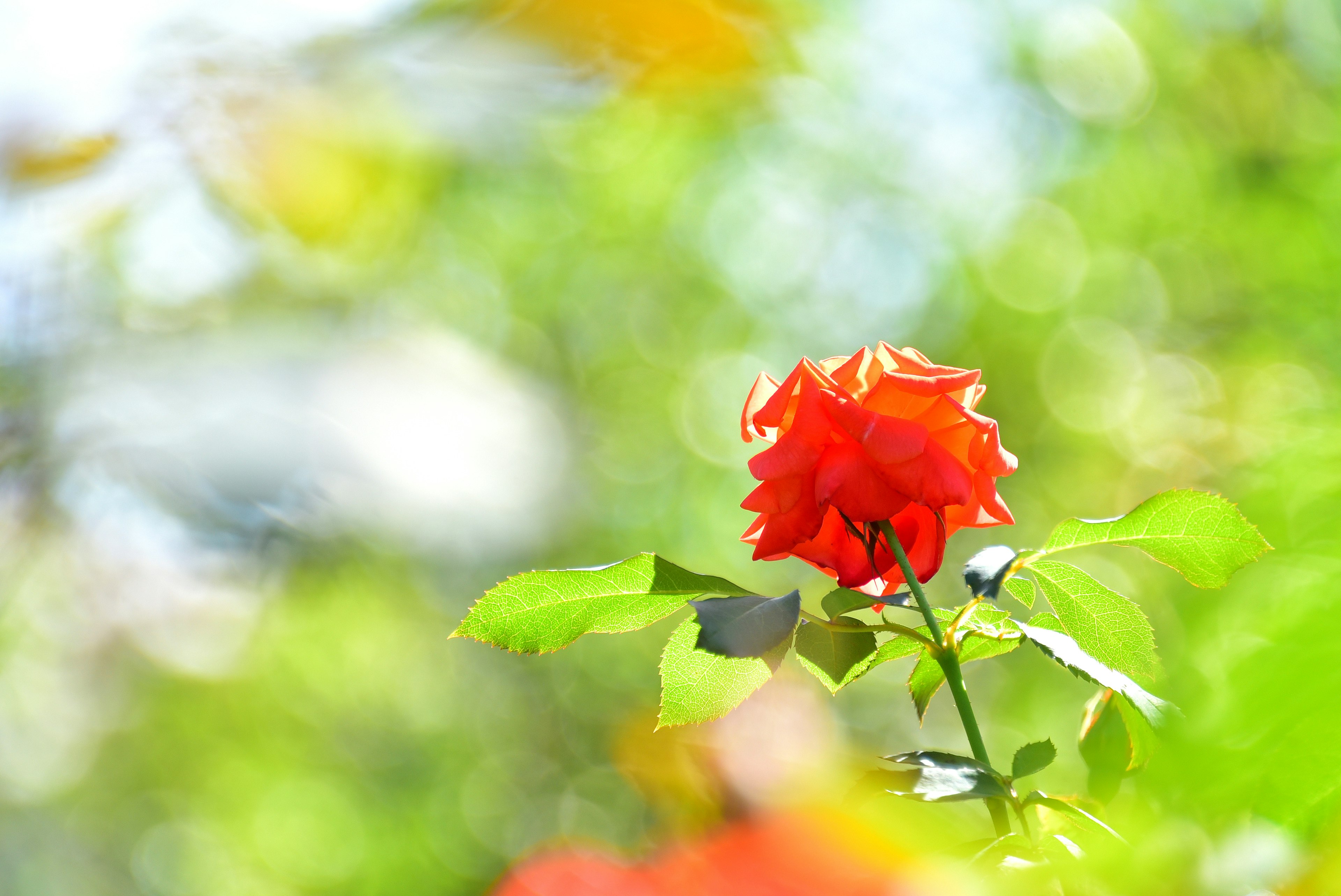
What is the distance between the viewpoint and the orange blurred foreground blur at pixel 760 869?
193 millimetres

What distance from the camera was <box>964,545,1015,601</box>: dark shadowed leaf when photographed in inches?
10.0

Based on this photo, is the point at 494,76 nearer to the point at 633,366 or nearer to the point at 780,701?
the point at 780,701

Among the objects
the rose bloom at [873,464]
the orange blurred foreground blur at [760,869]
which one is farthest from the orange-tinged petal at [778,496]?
the orange blurred foreground blur at [760,869]

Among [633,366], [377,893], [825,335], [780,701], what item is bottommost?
[377,893]

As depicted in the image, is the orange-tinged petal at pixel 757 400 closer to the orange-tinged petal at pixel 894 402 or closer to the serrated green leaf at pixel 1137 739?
the orange-tinged petal at pixel 894 402

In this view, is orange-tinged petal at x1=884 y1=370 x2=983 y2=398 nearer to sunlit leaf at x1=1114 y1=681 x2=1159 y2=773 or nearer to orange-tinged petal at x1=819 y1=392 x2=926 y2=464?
orange-tinged petal at x1=819 y1=392 x2=926 y2=464

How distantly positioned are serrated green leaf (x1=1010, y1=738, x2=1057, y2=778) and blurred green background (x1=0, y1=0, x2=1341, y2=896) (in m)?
0.03

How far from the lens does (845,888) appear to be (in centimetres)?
19

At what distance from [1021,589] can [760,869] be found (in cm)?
16

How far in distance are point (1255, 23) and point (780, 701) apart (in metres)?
3.69

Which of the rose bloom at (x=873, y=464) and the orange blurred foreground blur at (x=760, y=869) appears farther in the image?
the rose bloom at (x=873, y=464)

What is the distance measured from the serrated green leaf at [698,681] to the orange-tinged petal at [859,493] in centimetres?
6

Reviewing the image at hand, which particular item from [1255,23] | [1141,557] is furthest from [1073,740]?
[1255,23]

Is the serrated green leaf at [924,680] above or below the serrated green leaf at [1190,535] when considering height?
below
